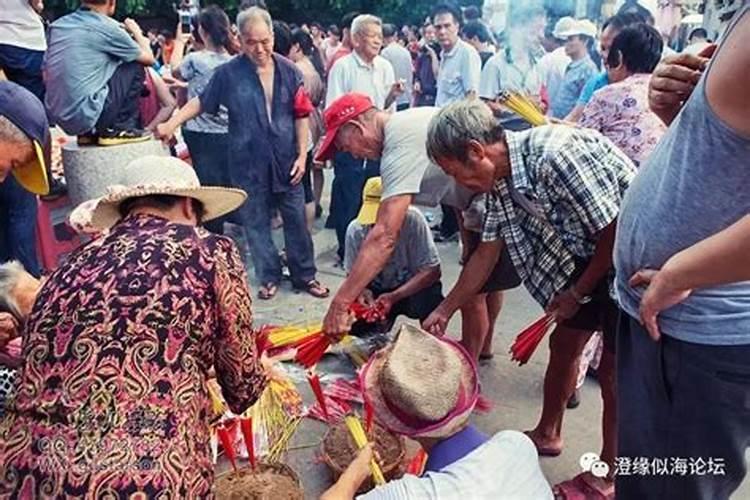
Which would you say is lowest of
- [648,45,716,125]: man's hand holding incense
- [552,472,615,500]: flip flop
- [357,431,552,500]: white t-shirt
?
[552,472,615,500]: flip flop

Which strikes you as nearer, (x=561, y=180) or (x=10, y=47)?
(x=561, y=180)

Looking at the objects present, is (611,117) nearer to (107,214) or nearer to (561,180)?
(561,180)

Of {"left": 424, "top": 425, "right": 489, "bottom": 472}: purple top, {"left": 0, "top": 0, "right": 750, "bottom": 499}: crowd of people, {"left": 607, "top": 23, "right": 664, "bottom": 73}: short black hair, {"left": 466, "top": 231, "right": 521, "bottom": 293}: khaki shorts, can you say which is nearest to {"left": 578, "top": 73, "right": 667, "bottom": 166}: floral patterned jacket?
{"left": 0, "top": 0, "right": 750, "bottom": 499}: crowd of people

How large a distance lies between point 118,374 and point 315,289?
322 cm

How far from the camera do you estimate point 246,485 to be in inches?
101

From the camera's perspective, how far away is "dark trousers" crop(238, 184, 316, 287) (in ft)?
15.6

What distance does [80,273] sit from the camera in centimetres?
170

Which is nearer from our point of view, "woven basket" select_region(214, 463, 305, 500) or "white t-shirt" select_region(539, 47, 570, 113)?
"woven basket" select_region(214, 463, 305, 500)

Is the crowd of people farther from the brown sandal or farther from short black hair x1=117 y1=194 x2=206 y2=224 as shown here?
the brown sandal

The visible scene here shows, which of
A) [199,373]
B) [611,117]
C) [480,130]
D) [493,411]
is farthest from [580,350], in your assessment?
[199,373]

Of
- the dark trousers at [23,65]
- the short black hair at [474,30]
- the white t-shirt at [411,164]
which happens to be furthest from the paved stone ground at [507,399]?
the short black hair at [474,30]

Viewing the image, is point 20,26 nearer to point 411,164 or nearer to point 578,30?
point 411,164

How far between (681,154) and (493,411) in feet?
7.08

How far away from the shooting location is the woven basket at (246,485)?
8.29ft
